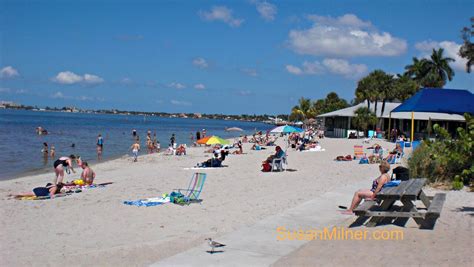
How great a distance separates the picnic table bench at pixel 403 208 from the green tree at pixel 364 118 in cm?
3398

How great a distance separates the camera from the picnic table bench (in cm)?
736

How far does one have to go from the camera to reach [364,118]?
138 ft

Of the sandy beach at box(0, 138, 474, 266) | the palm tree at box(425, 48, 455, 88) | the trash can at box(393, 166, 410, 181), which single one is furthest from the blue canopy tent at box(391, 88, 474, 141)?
the palm tree at box(425, 48, 455, 88)

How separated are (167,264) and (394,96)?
43176mm

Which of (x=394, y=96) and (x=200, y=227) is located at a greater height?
(x=394, y=96)

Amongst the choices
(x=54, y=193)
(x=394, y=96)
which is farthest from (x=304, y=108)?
(x=54, y=193)

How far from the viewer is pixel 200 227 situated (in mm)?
8180

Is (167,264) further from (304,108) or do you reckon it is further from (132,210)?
(304,108)

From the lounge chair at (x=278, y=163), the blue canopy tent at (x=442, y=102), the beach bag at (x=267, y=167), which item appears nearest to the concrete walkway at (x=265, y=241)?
the lounge chair at (x=278, y=163)

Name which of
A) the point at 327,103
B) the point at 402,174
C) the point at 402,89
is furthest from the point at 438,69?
the point at 402,174

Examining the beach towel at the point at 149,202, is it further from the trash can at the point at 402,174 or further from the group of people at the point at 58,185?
the trash can at the point at 402,174

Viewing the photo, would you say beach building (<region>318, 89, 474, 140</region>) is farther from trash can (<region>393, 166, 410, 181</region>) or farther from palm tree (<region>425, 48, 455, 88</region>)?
trash can (<region>393, 166, 410, 181</region>)

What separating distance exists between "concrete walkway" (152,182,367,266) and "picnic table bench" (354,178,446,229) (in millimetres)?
465

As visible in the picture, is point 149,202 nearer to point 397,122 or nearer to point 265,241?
point 265,241
